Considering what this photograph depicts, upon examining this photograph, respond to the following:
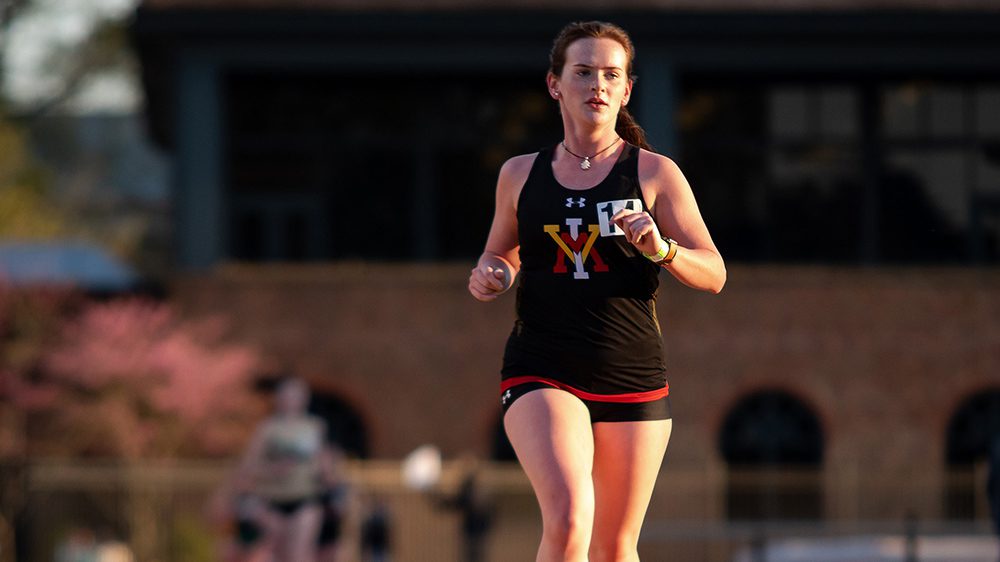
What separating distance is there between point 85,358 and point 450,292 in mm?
6486

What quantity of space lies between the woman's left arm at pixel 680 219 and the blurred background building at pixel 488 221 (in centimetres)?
2397

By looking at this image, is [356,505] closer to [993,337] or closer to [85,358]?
[85,358]

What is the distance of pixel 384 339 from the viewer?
31.8 metres

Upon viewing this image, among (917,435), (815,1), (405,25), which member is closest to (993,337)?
(917,435)

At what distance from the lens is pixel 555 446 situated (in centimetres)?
618

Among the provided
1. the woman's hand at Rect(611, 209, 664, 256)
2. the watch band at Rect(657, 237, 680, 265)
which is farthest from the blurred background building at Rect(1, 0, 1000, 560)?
the woman's hand at Rect(611, 209, 664, 256)

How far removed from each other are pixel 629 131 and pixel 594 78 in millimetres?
458

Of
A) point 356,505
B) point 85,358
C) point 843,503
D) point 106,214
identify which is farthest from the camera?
point 106,214

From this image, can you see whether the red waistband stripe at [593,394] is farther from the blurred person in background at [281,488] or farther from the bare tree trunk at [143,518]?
the bare tree trunk at [143,518]

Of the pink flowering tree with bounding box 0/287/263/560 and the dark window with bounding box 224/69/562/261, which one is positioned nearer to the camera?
the pink flowering tree with bounding box 0/287/263/560

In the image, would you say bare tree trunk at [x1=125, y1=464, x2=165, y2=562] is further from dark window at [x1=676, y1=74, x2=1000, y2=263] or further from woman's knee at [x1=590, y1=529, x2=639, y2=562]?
woman's knee at [x1=590, y1=529, x2=639, y2=562]

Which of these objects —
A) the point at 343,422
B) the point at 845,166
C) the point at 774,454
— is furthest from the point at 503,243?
the point at 845,166

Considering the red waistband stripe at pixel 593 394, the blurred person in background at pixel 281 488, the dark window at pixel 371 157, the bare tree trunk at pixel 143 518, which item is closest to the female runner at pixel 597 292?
the red waistband stripe at pixel 593 394

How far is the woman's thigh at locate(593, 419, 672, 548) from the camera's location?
6.39 meters
